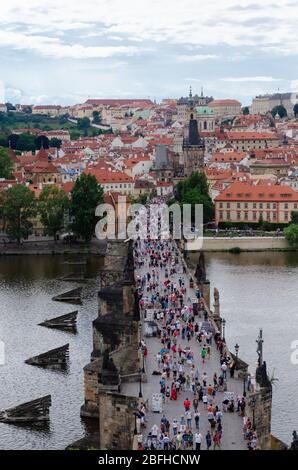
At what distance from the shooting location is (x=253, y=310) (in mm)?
48938

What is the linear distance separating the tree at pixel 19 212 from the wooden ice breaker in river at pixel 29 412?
43.4 m

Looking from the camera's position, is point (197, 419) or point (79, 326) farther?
point (79, 326)

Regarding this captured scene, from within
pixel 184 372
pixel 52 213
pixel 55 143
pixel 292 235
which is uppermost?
pixel 55 143

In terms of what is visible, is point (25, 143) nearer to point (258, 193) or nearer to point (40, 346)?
point (258, 193)

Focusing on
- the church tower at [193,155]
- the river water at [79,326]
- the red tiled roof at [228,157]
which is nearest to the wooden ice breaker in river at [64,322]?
the river water at [79,326]

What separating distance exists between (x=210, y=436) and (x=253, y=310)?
2625 centimetres

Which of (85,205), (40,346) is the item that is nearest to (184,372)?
(40,346)

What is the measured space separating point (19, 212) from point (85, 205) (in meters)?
5.25

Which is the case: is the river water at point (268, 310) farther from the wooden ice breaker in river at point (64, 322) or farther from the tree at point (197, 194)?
the tree at point (197, 194)

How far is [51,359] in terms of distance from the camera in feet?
132

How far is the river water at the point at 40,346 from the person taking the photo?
3212 centimetres

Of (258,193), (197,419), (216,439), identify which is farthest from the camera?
(258,193)

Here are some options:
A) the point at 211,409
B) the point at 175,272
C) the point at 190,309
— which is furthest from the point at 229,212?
the point at 211,409

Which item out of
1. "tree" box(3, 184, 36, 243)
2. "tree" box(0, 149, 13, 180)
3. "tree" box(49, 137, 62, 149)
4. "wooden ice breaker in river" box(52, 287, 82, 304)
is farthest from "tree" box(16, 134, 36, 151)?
"wooden ice breaker in river" box(52, 287, 82, 304)
